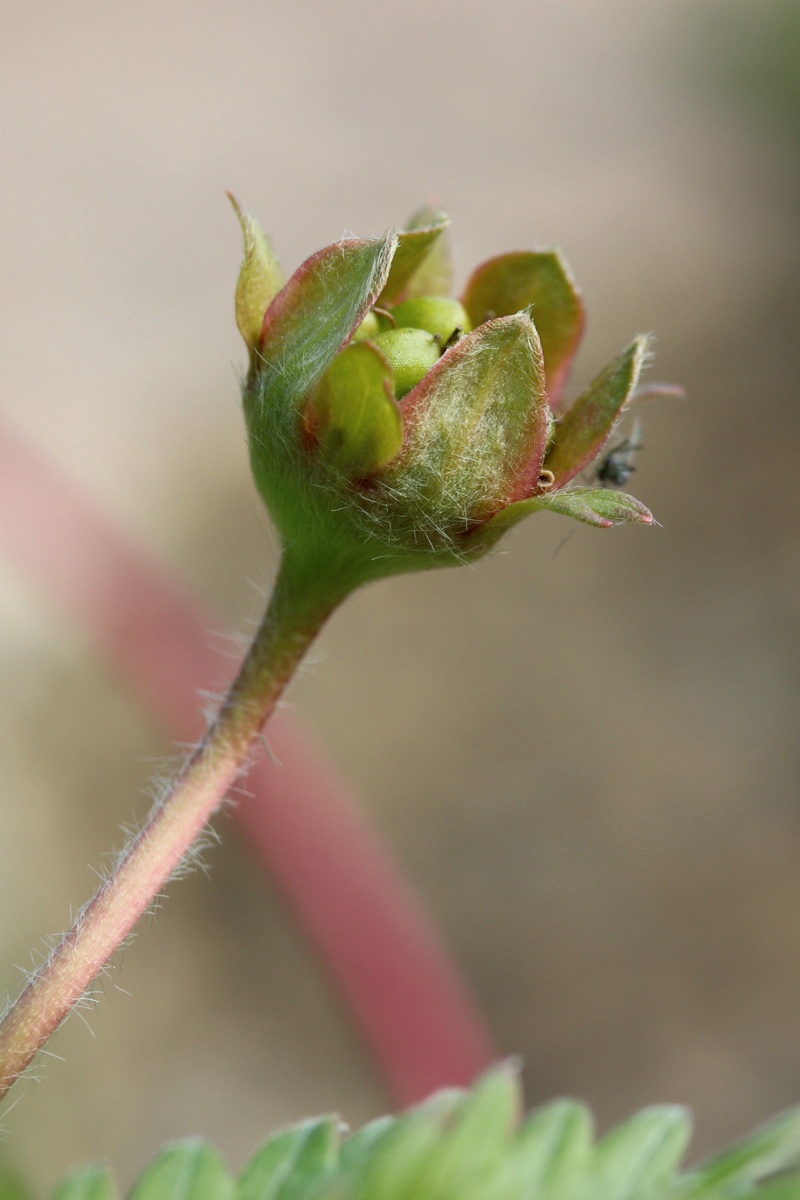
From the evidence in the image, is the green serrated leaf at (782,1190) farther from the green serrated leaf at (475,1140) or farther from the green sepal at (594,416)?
the green sepal at (594,416)

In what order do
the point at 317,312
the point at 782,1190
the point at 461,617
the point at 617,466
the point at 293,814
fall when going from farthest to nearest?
the point at 461,617
the point at 293,814
the point at 617,466
the point at 317,312
the point at 782,1190

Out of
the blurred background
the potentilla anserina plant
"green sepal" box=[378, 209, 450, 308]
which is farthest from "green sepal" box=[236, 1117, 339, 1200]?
the blurred background

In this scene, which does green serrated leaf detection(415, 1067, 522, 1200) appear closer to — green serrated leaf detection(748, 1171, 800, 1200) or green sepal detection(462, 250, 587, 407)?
green serrated leaf detection(748, 1171, 800, 1200)

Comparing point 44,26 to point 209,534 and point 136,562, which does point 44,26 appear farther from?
point 136,562

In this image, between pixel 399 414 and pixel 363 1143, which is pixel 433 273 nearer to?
pixel 399 414

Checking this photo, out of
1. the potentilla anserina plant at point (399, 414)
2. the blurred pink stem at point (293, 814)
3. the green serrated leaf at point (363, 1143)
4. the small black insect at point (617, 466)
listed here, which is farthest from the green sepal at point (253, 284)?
the blurred pink stem at point (293, 814)

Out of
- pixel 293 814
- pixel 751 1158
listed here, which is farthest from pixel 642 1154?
pixel 293 814

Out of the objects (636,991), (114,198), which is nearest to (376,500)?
(636,991)
